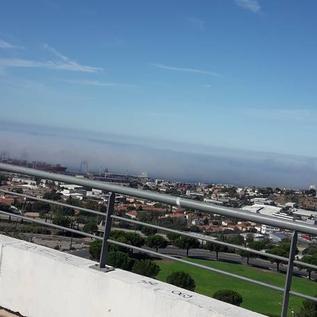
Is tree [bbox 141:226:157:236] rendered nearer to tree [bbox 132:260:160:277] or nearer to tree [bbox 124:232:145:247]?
tree [bbox 124:232:145:247]

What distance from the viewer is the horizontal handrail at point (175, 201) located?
3.59m

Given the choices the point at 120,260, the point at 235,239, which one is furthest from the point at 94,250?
the point at 235,239

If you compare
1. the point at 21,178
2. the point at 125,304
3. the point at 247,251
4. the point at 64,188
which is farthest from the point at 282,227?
the point at 21,178

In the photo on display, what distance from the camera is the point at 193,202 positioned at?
399 cm

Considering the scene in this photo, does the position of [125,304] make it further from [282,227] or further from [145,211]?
[282,227]

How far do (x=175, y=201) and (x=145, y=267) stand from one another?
1951mm

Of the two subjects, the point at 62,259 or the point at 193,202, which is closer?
the point at 193,202

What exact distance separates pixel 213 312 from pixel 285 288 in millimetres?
576

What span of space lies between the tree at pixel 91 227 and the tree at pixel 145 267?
0.71 meters

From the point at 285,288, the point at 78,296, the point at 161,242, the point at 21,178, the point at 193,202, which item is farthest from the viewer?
the point at 21,178

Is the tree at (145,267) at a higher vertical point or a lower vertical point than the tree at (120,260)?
lower

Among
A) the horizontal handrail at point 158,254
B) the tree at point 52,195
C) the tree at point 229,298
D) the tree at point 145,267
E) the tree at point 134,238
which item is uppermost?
the tree at point 52,195

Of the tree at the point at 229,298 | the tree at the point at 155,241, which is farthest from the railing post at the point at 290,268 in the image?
the tree at the point at 229,298

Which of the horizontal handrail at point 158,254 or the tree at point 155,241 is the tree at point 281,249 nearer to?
the horizontal handrail at point 158,254
